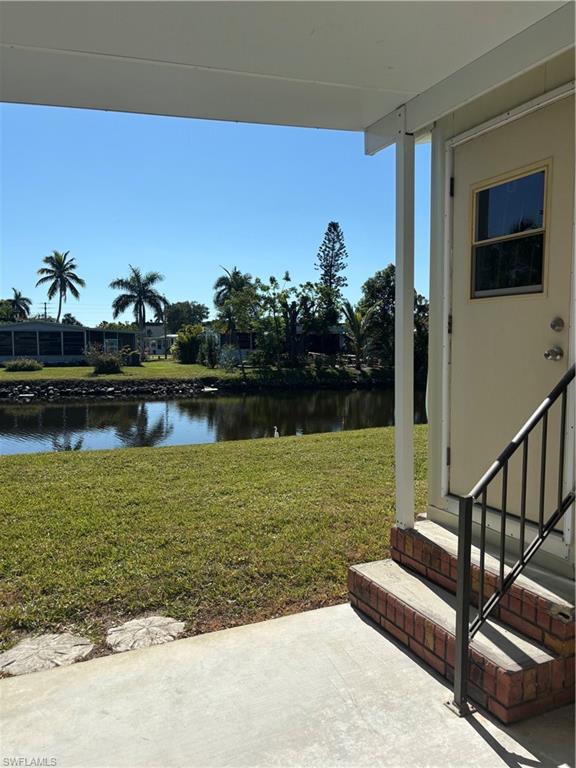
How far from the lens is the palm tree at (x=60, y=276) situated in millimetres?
45375

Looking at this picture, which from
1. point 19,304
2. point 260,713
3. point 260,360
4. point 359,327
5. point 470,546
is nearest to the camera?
point 470,546

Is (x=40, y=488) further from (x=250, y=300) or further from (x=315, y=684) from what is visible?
(x=250, y=300)

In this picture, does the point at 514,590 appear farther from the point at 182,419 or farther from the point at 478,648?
the point at 182,419

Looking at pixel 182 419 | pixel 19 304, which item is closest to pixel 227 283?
pixel 182 419

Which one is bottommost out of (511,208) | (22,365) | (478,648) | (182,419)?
(182,419)

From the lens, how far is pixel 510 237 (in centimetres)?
258

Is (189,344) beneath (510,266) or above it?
above

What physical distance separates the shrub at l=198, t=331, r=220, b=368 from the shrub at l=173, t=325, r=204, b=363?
0.95 meters

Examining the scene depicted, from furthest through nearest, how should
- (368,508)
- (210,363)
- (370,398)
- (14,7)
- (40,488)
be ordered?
(210,363) → (370,398) → (40,488) → (368,508) → (14,7)

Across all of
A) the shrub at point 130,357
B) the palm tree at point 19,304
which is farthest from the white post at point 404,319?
the palm tree at point 19,304

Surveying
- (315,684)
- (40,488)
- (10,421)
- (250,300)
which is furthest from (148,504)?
(250,300)

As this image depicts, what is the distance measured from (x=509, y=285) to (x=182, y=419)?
49.7ft

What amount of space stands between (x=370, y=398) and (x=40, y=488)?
18.6 meters

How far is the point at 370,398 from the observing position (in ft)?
74.8
